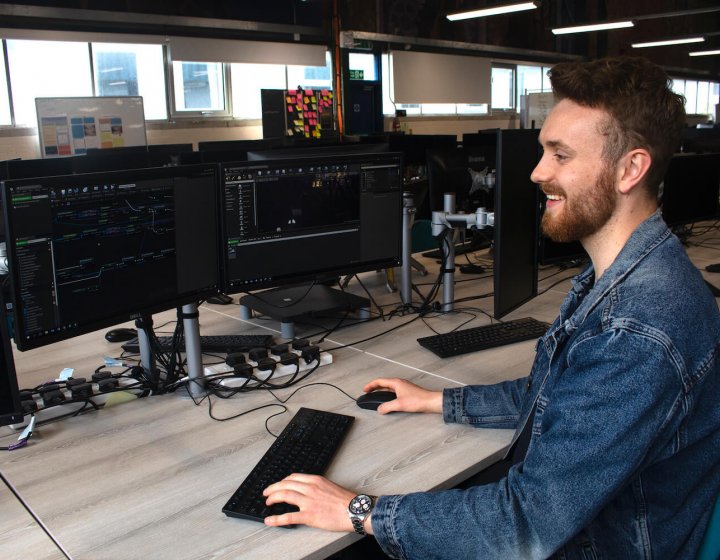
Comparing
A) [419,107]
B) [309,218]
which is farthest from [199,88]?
[309,218]

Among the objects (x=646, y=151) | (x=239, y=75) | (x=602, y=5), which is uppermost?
(x=602, y=5)

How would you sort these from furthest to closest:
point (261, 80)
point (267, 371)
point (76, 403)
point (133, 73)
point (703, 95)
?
point (703, 95)
point (261, 80)
point (133, 73)
point (267, 371)
point (76, 403)

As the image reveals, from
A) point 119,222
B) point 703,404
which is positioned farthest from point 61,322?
point 703,404

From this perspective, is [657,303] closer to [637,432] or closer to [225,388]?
[637,432]

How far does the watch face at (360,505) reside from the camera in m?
1.11

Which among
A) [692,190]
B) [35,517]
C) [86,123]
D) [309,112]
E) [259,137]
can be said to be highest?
[309,112]

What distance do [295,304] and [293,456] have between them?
98 cm

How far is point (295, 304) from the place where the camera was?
2260 mm

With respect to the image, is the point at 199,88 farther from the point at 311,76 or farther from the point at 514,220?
the point at 514,220

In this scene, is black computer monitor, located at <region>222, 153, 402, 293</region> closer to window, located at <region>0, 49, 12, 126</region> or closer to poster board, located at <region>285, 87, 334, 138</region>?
window, located at <region>0, 49, 12, 126</region>

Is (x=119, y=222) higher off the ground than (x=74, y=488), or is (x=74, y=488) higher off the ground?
(x=119, y=222)

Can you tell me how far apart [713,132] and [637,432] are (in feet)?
17.9

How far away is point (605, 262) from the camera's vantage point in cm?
119

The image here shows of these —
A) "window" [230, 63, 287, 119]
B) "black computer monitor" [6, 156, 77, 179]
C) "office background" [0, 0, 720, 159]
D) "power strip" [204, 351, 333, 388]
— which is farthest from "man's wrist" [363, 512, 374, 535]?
"window" [230, 63, 287, 119]
